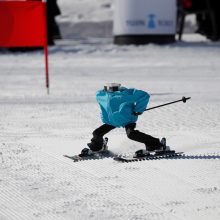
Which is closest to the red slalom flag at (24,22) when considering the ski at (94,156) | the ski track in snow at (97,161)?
the ski track in snow at (97,161)

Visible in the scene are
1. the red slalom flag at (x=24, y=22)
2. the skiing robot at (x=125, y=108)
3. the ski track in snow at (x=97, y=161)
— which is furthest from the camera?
the red slalom flag at (x=24, y=22)

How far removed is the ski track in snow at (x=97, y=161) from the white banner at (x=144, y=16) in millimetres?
6434

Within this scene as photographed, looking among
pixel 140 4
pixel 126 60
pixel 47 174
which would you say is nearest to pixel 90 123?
pixel 47 174

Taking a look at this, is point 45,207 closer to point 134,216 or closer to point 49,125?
point 134,216

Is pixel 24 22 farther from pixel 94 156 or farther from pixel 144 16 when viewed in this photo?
pixel 144 16

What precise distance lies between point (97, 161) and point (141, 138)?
0.37 metres

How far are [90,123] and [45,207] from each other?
332 cm

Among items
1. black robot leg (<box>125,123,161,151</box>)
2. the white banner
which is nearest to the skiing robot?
black robot leg (<box>125,123,161,151</box>)

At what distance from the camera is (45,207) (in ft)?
13.3

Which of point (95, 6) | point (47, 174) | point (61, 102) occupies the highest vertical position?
point (47, 174)

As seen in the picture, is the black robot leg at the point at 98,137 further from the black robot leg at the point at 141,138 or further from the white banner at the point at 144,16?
the white banner at the point at 144,16

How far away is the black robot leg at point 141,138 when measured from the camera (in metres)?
5.41

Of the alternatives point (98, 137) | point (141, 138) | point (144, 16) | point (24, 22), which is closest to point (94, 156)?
point (98, 137)

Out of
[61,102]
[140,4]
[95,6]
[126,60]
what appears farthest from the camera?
[95,6]
